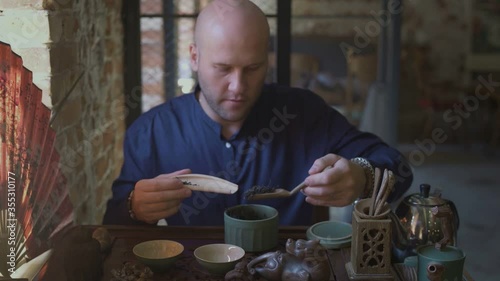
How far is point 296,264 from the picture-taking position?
1.15 m

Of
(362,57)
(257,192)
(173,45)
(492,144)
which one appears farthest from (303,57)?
(257,192)

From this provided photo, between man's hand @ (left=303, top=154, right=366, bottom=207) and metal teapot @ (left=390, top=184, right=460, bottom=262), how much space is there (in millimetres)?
152

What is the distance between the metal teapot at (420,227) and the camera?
1334 millimetres

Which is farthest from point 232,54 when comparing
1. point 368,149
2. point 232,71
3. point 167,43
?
point 167,43

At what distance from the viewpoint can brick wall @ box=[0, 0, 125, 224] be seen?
1.47 m

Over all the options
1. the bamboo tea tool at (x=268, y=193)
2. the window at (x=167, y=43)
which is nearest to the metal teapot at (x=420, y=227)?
the bamboo tea tool at (x=268, y=193)

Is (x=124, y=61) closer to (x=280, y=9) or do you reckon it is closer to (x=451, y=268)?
(x=280, y=9)

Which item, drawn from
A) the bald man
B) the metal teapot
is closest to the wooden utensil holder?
the metal teapot

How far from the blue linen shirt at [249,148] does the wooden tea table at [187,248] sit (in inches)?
12.9

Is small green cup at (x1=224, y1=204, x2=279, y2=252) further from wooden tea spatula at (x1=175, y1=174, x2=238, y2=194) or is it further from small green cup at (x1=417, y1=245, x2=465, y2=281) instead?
small green cup at (x1=417, y1=245, x2=465, y2=281)

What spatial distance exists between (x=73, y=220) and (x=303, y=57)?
14.4ft

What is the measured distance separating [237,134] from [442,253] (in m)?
0.78

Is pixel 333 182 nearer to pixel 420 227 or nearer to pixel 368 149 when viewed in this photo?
pixel 420 227

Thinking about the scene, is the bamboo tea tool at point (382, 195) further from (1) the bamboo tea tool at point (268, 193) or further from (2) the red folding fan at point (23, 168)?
(2) the red folding fan at point (23, 168)
